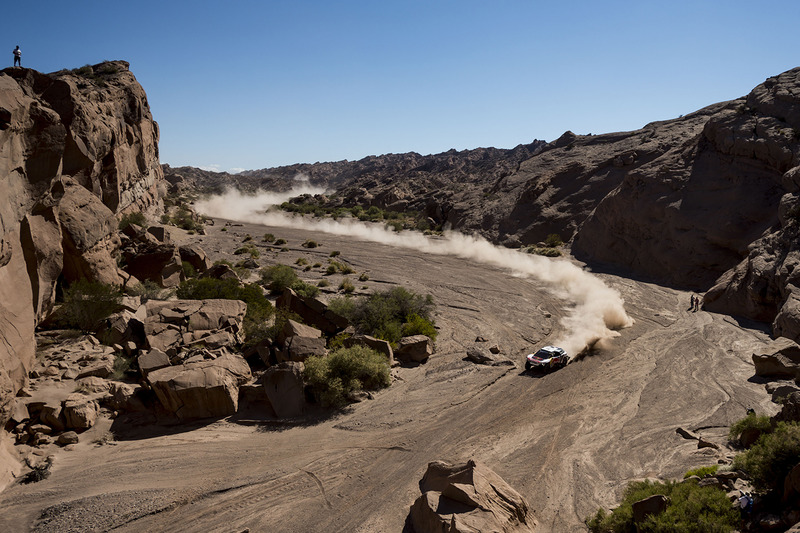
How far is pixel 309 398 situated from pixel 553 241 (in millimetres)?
40582

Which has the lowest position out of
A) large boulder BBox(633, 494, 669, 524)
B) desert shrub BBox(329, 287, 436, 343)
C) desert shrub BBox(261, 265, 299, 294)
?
large boulder BBox(633, 494, 669, 524)

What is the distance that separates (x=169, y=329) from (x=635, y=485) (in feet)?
53.8

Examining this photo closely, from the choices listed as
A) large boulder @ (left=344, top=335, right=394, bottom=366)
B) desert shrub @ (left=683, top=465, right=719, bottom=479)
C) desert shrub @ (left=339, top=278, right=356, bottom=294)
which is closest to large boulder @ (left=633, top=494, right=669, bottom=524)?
desert shrub @ (left=683, top=465, right=719, bottom=479)

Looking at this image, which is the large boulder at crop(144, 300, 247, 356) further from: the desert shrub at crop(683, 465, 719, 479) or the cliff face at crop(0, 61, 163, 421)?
the desert shrub at crop(683, 465, 719, 479)

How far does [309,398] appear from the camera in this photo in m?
17.8

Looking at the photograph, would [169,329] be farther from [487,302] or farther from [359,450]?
[487,302]

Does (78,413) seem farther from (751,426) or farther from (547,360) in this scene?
(751,426)

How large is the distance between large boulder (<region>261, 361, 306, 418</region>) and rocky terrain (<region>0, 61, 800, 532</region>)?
0.07 metres

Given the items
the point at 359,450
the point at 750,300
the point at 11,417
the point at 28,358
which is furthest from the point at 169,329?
the point at 750,300

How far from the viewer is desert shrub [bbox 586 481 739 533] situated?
28.8ft

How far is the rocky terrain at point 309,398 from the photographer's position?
465 inches

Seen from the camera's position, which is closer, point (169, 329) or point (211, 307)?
point (169, 329)

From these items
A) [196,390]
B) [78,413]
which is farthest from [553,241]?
[78,413]

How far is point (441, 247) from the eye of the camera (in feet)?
182
